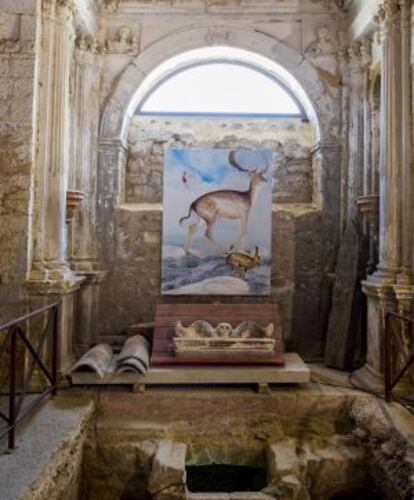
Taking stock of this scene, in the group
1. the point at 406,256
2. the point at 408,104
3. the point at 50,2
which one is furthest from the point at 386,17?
the point at 50,2

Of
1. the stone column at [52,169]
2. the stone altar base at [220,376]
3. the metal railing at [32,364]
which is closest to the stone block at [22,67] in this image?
the stone column at [52,169]

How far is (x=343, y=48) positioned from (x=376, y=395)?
4.08 meters

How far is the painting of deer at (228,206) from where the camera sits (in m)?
5.89

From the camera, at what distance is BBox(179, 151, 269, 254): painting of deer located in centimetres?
589

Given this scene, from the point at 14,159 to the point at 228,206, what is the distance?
8.43 ft

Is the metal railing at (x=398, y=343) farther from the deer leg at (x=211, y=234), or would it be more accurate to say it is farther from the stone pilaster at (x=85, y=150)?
the stone pilaster at (x=85, y=150)

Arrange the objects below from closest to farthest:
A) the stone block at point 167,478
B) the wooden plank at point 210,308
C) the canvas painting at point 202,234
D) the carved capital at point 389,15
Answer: the stone block at point 167,478
the carved capital at point 389,15
the wooden plank at point 210,308
the canvas painting at point 202,234

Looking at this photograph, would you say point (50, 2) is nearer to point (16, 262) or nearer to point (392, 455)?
point (16, 262)

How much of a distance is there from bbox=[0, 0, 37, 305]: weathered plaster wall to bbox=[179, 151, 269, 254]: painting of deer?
2080 millimetres

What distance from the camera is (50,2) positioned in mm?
4574

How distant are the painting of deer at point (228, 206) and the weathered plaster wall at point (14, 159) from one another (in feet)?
6.82

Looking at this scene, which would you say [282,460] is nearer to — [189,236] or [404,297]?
[404,297]

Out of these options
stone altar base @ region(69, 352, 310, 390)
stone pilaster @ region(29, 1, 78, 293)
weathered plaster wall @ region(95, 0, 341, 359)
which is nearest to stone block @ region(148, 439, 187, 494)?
stone altar base @ region(69, 352, 310, 390)

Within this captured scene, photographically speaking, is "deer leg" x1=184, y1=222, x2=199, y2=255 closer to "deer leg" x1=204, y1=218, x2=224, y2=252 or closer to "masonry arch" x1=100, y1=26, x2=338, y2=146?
"deer leg" x1=204, y1=218, x2=224, y2=252
